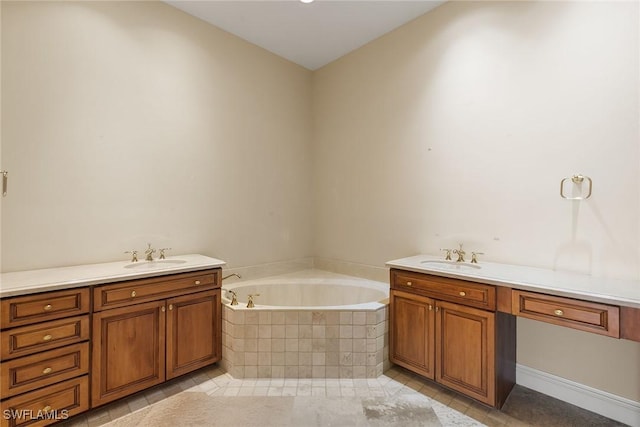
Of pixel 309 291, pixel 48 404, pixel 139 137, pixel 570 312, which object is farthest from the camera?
pixel 309 291

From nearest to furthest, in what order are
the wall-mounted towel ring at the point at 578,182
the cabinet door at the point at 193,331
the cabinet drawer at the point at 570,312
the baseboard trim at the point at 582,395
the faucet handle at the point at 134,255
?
1. the cabinet drawer at the point at 570,312
2. the baseboard trim at the point at 582,395
3. the wall-mounted towel ring at the point at 578,182
4. the cabinet door at the point at 193,331
5. the faucet handle at the point at 134,255

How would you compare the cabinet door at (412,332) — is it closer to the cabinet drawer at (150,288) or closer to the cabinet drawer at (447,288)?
the cabinet drawer at (447,288)

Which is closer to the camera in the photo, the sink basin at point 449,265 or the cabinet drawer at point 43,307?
the cabinet drawer at point 43,307

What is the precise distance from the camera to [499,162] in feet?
7.51

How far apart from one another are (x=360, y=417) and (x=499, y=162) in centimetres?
201

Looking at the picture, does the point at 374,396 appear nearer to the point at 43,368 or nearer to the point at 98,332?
the point at 98,332

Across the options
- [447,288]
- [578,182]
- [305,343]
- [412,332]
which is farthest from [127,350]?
[578,182]

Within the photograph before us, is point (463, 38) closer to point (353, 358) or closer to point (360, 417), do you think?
point (353, 358)

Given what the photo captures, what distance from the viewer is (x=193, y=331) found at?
2252 mm

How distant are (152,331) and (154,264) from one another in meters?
0.54

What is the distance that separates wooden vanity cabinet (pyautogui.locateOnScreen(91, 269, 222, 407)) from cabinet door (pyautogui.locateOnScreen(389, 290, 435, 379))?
54.0 inches

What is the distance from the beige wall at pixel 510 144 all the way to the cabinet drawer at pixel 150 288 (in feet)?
5.40

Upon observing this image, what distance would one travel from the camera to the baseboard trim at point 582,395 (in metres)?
1.77

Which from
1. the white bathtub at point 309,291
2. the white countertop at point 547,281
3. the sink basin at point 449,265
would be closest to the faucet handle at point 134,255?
the white bathtub at point 309,291
